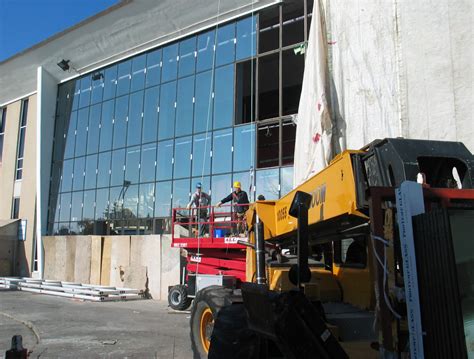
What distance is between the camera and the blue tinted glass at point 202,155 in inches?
747

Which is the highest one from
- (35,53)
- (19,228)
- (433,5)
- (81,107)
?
(35,53)

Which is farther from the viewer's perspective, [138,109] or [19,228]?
[19,228]

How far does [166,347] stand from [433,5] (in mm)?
10305

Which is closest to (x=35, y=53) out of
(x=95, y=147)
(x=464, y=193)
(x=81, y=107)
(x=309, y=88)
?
(x=81, y=107)

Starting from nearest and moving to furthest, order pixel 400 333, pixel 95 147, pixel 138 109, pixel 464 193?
pixel 400 333
pixel 464 193
pixel 138 109
pixel 95 147

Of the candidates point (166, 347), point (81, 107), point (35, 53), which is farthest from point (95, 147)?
point (166, 347)

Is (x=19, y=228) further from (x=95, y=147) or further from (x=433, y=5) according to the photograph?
(x=433, y=5)

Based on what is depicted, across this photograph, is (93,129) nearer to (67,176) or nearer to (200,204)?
(67,176)

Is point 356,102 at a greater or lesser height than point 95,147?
lesser

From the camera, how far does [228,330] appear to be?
178 inches

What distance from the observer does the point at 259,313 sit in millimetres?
3727

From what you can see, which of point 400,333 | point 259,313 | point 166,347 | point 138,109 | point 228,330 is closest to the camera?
point 400,333

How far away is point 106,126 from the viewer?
2420 cm

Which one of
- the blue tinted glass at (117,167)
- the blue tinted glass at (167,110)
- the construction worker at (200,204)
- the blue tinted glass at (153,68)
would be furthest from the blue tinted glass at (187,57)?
the construction worker at (200,204)
